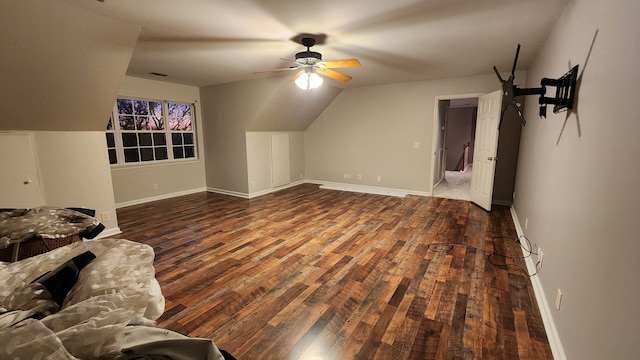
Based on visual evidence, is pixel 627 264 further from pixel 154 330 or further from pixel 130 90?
pixel 130 90

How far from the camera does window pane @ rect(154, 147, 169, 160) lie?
5.66 meters

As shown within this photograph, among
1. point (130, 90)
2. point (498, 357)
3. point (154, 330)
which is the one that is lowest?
point (498, 357)

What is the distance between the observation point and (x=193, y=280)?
257 cm

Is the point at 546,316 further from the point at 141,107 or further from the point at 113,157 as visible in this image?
the point at 141,107

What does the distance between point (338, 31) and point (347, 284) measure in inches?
101

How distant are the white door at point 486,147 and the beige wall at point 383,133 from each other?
1.97ft

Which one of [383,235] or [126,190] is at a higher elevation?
[126,190]

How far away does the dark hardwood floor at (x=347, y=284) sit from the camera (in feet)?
5.95

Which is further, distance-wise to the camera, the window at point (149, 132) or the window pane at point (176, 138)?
the window pane at point (176, 138)

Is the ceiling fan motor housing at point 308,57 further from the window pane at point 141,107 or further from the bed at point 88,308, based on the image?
the window pane at point 141,107

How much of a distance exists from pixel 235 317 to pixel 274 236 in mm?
1637

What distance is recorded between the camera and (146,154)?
18.0ft

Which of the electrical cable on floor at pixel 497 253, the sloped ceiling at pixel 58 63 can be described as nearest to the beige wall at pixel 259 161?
the sloped ceiling at pixel 58 63

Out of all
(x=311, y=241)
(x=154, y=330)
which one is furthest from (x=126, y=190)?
(x=154, y=330)
